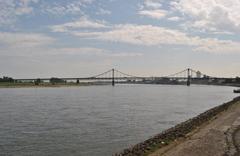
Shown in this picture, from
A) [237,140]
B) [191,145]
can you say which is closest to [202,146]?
[191,145]

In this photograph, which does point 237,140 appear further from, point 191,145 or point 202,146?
point 191,145

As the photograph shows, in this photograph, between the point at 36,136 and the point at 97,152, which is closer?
the point at 97,152

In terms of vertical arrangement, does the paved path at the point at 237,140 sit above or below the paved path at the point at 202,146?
above

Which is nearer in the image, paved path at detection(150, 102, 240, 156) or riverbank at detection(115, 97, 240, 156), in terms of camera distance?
paved path at detection(150, 102, 240, 156)

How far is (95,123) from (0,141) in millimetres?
11440

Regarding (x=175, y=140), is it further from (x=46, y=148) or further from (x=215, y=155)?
(x=46, y=148)

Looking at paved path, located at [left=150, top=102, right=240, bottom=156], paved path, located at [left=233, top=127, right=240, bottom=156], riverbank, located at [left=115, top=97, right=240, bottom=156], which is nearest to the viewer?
paved path, located at [left=233, top=127, right=240, bottom=156]

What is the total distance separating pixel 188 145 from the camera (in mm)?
19453

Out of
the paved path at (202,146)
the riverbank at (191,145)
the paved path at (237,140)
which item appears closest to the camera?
the paved path at (237,140)

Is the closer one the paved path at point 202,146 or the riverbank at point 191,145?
the paved path at point 202,146

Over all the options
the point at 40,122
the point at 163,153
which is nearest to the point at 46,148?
the point at 163,153

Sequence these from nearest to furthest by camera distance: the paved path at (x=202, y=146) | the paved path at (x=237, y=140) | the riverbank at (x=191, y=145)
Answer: the paved path at (x=237, y=140) → the paved path at (x=202, y=146) → the riverbank at (x=191, y=145)

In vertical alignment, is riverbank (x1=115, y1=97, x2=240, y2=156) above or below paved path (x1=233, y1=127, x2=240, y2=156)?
below

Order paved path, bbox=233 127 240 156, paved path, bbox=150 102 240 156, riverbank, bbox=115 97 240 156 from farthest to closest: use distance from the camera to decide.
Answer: riverbank, bbox=115 97 240 156
paved path, bbox=150 102 240 156
paved path, bbox=233 127 240 156
